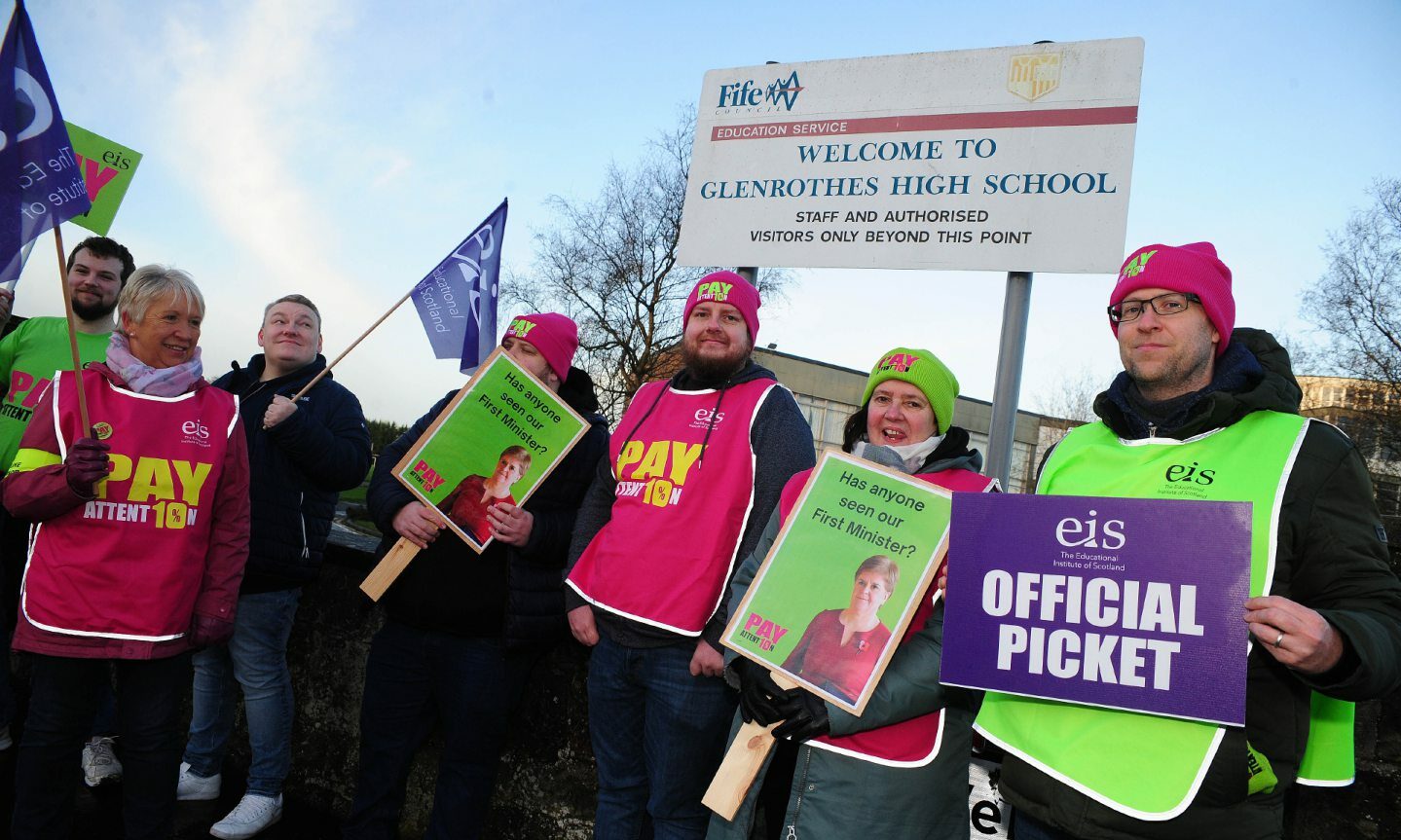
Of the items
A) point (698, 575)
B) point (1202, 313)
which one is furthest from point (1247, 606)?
point (698, 575)

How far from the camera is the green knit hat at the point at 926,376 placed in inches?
104

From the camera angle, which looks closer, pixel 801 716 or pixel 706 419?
pixel 801 716

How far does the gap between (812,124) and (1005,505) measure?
404cm

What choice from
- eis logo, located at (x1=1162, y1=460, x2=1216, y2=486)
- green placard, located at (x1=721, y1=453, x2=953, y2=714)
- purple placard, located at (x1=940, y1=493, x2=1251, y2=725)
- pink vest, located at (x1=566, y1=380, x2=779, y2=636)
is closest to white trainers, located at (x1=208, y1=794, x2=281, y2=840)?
pink vest, located at (x1=566, y1=380, x2=779, y2=636)

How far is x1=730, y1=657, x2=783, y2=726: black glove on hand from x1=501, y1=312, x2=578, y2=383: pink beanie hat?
1596 millimetres

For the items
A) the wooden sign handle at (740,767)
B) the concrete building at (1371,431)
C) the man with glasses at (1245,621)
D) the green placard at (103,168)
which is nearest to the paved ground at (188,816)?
the wooden sign handle at (740,767)

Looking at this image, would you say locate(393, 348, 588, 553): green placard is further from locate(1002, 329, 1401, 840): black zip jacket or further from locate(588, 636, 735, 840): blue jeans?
locate(1002, 329, 1401, 840): black zip jacket

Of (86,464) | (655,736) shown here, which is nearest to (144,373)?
(86,464)

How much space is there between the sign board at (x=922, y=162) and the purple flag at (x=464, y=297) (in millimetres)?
1501

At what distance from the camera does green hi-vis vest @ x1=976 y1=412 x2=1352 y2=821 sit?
1.74 metres

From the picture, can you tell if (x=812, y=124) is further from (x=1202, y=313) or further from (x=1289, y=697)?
(x=1289, y=697)

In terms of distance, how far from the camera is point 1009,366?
16.4ft

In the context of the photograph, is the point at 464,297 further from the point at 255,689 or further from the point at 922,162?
the point at 922,162

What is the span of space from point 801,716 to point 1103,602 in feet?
2.72
